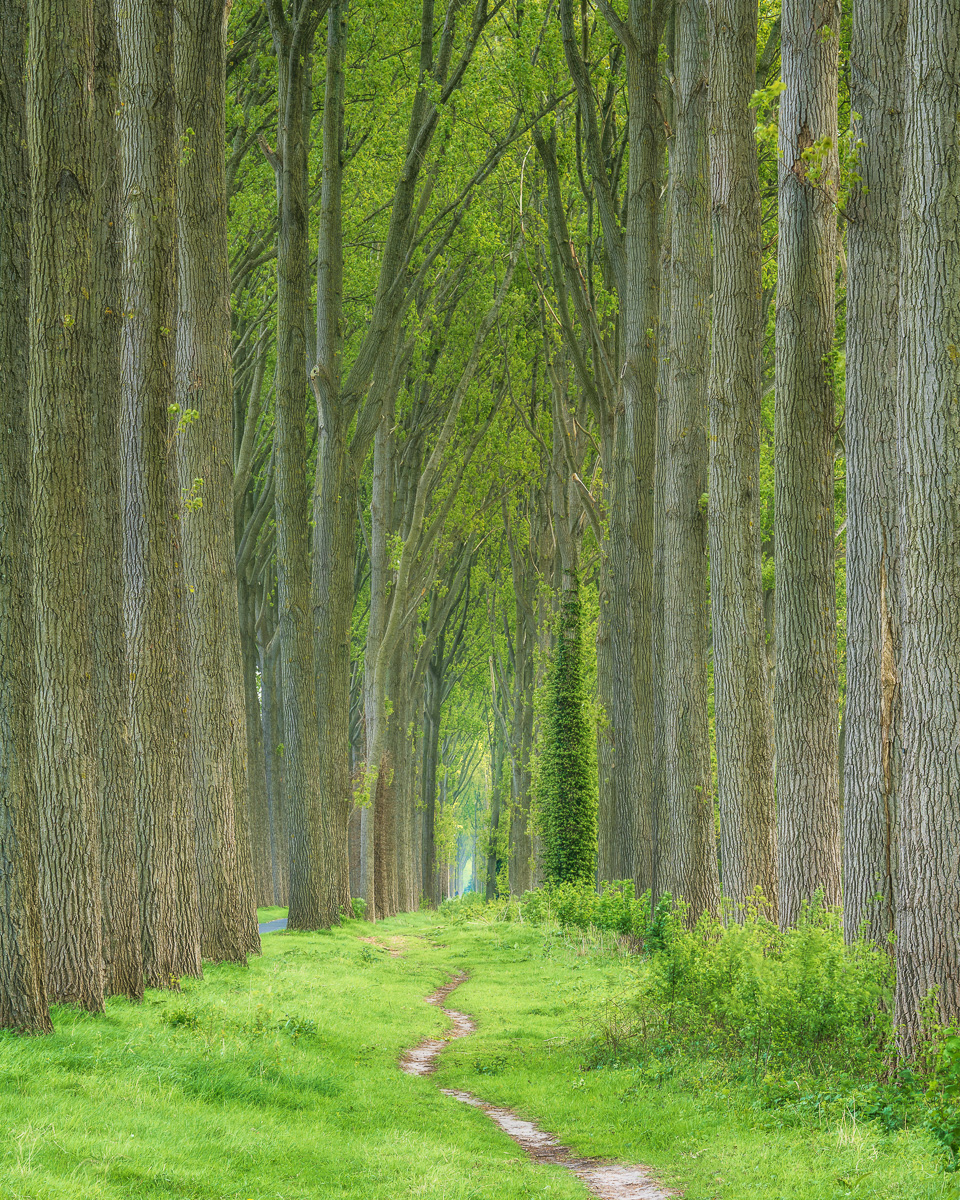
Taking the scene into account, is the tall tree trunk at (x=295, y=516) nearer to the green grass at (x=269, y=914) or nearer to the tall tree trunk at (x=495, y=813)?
the green grass at (x=269, y=914)

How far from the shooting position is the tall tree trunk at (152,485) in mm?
10500

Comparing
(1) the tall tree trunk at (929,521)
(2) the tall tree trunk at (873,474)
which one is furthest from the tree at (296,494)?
(1) the tall tree trunk at (929,521)

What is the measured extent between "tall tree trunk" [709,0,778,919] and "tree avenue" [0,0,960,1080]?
4 cm

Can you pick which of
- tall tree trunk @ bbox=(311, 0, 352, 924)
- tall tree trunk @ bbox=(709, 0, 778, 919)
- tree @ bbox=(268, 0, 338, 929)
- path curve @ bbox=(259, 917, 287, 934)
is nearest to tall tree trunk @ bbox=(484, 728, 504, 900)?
path curve @ bbox=(259, 917, 287, 934)

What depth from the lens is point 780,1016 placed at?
306 inches

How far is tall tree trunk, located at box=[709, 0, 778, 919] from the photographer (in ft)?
34.8

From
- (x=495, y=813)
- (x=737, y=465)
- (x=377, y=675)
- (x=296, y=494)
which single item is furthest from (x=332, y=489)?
(x=495, y=813)

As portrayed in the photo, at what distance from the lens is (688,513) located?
12.7m

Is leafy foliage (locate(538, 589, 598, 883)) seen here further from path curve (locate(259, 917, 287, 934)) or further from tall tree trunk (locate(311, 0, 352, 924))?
path curve (locate(259, 917, 287, 934))

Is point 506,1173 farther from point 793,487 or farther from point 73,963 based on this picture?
point 793,487

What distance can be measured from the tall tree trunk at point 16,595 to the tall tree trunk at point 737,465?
6.30 meters

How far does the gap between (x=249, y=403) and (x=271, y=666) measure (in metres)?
8.26

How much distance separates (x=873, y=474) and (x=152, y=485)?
6555 mm

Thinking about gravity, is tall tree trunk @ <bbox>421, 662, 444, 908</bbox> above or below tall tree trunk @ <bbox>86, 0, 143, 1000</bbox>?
→ below
